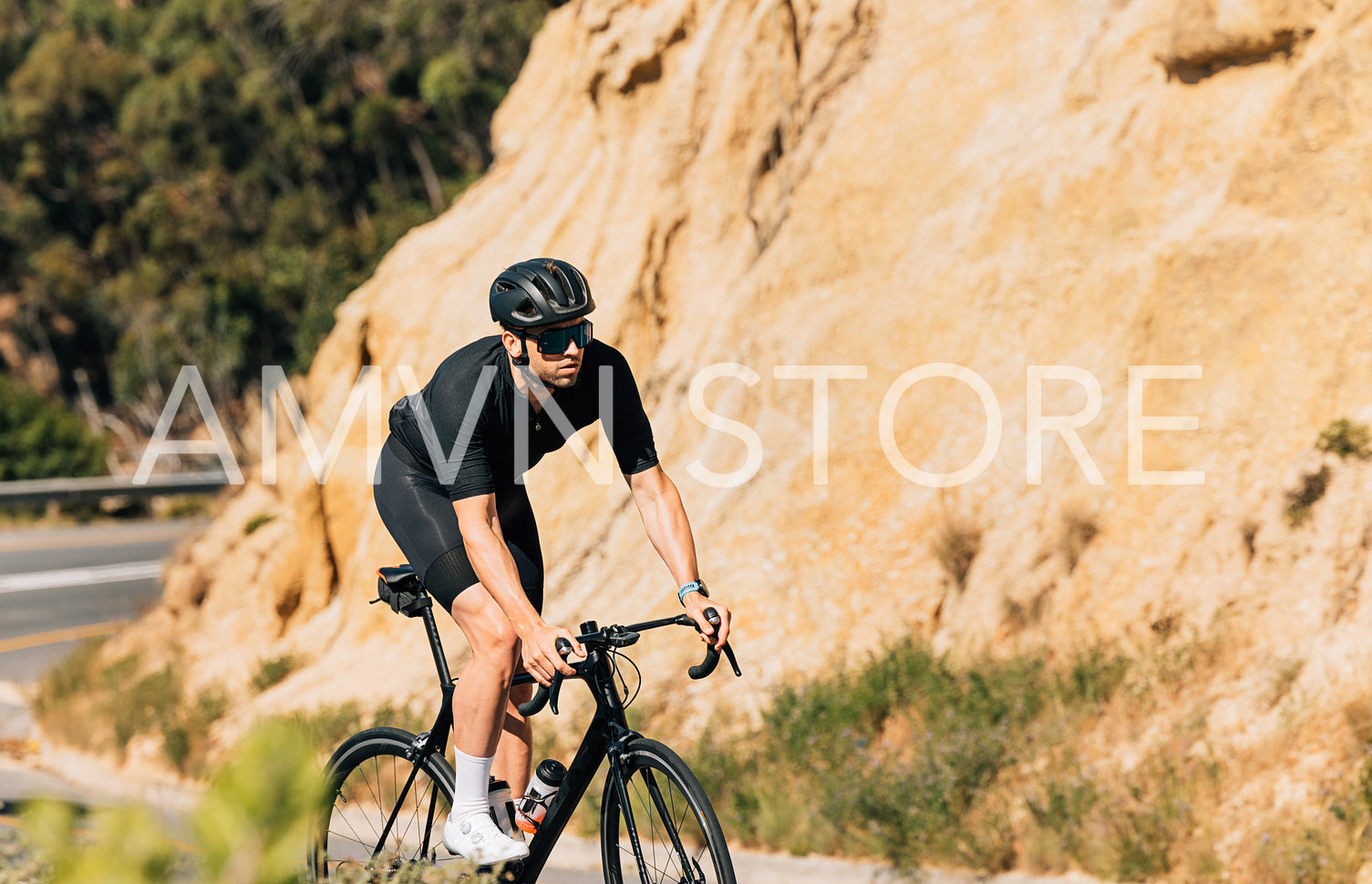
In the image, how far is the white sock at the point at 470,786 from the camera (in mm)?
4098

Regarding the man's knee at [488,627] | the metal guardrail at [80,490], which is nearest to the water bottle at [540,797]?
the man's knee at [488,627]

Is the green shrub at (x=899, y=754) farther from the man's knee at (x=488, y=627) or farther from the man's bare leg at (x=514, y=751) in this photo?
the man's knee at (x=488, y=627)

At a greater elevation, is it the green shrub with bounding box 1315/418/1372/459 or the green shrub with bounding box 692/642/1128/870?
the green shrub with bounding box 1315/418/1372/459

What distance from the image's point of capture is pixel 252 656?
1165 cm

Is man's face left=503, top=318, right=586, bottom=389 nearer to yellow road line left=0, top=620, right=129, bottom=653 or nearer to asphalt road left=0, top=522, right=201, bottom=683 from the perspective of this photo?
asphalt road left=0, top=522, right=201, bottom=683

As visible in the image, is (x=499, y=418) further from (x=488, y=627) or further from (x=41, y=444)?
(x=41, y=444)

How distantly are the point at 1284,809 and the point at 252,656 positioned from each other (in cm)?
881

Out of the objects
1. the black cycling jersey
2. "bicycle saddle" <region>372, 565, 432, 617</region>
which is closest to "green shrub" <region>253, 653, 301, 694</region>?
"bicycle saddle" <region>372, 565, 432, 617</region>

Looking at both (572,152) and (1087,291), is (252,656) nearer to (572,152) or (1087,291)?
(572,152)

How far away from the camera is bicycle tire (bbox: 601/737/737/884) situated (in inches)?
145

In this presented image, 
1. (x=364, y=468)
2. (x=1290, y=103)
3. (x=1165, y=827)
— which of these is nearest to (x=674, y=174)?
(x=364, y=468)

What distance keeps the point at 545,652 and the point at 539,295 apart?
1.07 m

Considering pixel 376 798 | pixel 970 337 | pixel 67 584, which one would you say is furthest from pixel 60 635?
pixel 376 798

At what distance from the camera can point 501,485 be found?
4395 millimetres
